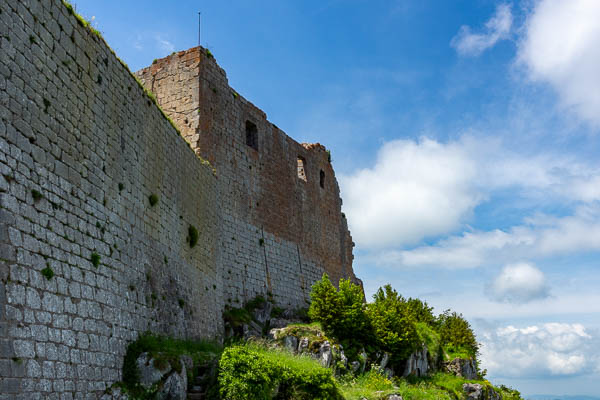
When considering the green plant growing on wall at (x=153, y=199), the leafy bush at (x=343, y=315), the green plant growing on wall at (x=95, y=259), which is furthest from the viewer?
the leafy bush at (x=343, y=315)

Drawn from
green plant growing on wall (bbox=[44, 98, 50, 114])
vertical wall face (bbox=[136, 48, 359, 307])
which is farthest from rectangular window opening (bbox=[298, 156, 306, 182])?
green plant growing on wall (bbox=[44, 98, 50, 114])

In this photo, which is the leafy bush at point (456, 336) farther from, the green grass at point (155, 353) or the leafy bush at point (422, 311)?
the green grass at point (155, 353)

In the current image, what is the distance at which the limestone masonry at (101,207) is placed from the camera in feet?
27.2

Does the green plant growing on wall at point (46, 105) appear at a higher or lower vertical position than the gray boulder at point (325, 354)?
higher

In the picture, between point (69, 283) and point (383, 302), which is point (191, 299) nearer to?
point (69, 283)

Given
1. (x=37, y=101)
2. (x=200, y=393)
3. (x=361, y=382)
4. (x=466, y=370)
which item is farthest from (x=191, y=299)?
(x=466, y=370)

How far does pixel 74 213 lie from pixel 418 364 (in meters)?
16.8

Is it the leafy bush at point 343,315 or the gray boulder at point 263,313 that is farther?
the gray boulder at point 263,313

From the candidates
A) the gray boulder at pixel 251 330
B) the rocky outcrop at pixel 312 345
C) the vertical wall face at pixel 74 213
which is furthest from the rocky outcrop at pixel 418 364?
the vertical wall face at pixel 74 213

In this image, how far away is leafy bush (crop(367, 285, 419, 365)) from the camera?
2052cm

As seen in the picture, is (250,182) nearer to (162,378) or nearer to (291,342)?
(291,342)

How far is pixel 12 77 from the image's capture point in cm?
854

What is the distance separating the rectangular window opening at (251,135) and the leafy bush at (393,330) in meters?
7.59

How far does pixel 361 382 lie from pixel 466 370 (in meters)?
11.4
